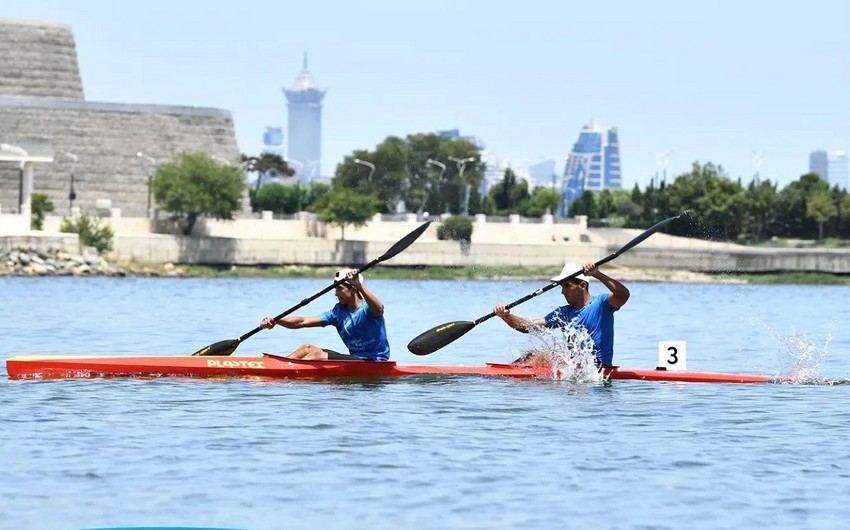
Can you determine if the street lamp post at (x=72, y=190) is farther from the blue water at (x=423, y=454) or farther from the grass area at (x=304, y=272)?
the blue water at (x=423, y=454)

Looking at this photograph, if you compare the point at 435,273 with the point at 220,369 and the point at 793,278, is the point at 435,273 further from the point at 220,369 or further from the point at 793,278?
the point at 220,369

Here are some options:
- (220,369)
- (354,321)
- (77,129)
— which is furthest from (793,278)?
(354,321)

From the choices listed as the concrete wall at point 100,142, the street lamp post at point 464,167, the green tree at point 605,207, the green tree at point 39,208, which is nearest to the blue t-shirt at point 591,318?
the green tree at point 39,208

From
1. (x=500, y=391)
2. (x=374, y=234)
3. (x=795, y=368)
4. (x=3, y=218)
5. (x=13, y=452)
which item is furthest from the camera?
(x=374, y=234)

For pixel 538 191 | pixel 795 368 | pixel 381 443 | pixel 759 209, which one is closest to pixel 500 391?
pixel 381 443

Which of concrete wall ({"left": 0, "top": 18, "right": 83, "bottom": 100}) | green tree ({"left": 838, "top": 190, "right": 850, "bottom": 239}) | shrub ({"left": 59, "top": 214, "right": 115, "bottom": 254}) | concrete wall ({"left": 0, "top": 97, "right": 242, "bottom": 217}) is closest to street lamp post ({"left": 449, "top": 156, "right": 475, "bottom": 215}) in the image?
concrete wall ({"left": 0, "top": 97, "right": 242, "bottom": 217})

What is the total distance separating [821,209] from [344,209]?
40.1m

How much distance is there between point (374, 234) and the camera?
117688 mm

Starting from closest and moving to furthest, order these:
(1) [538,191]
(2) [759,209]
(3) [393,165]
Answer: (2) [759,209]
(3) [393,165]
(1) [538,191]

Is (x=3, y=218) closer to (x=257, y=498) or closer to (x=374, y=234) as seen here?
(x=374, y=234)

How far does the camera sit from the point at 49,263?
87.8 metres

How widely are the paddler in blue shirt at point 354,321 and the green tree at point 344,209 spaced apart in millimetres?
90246

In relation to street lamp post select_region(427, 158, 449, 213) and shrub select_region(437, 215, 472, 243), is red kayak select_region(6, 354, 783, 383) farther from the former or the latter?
street lamp post select_region(427, 158, 449, 213)

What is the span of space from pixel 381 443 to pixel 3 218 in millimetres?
77194
